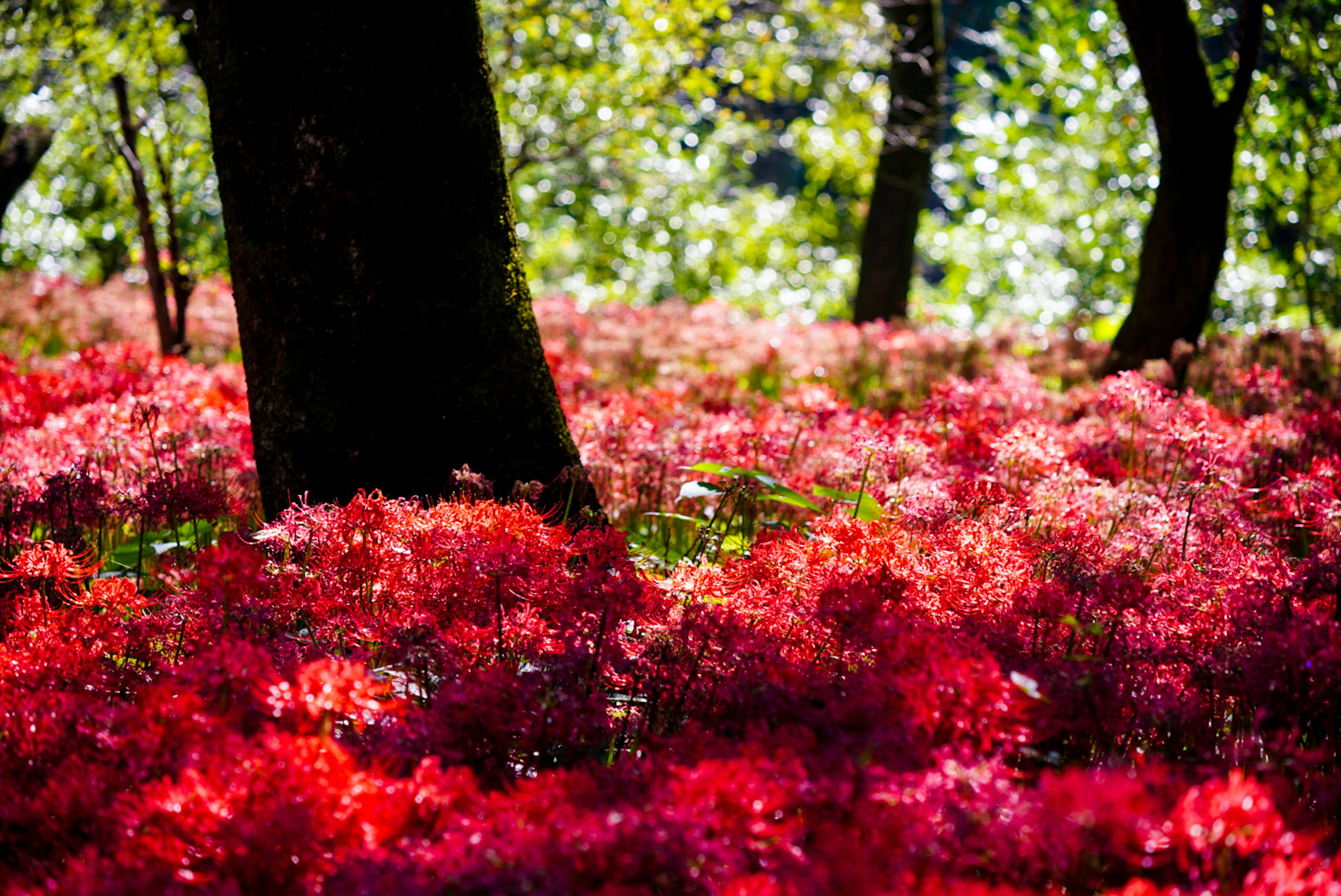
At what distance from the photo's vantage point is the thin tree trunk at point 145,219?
21.8 ft

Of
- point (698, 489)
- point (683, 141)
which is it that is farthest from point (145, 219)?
point (683, 141)

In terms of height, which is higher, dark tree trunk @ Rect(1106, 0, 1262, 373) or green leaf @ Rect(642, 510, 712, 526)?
dark tree trunk @ Rect(1106, 0, 1262, 373)

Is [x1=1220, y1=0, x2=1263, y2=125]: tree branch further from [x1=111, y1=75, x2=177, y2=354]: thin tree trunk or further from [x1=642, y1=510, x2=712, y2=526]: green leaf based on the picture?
[x1=111, y1=75, x2=177, y2=354]: thin tree trunk

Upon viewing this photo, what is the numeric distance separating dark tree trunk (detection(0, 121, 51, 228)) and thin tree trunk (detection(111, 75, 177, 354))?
3.29m

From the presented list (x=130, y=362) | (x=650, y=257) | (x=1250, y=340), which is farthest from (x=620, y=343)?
(x=650, y=257)

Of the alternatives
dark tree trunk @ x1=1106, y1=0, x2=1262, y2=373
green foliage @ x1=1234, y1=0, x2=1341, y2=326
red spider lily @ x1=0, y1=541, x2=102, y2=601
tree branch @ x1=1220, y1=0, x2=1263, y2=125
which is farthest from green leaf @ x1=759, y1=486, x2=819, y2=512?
green foliage @ x1=1234, y1=0, x2=1341, y2=326

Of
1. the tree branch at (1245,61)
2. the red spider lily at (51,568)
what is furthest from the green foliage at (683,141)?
the red spider lily at (51,568)

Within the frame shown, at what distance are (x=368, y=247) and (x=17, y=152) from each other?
8920 millimetres

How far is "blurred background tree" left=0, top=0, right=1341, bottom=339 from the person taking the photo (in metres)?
8.17

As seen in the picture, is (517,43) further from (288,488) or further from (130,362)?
(288,488)

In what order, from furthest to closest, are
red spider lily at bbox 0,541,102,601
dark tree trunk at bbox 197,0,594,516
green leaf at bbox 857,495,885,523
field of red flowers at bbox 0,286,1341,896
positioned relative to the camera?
green leaf at bbox 857,495,885,523 → dark tree trunk at bbox 197,0,594,516 → red spider lily at bbox 0,541,102,601 → field of red flowers at bbox 0,286,1341,896

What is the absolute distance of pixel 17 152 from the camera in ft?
31.7

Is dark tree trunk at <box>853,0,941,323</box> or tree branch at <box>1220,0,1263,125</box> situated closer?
tree branch at <box>1220,0,1263,125</box>

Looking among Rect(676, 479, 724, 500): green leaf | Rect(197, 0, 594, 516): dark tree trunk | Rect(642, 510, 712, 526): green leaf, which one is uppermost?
Rect(197, 0, 594, 516): dark tree trunk
